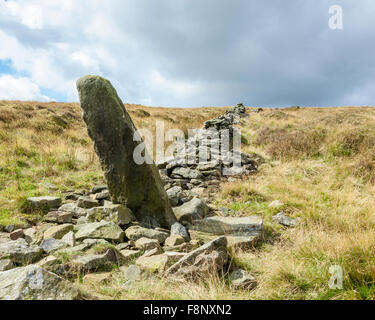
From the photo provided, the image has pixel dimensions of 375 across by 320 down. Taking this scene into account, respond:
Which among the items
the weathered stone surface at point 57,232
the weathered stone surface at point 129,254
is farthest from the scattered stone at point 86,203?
the weathered stone surface at point 129,254

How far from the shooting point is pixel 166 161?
316 inches

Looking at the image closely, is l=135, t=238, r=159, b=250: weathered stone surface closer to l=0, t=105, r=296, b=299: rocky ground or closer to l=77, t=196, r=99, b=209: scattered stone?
l=0, t=105, r=296, b=299: rocky ground

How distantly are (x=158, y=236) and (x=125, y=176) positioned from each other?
127cm

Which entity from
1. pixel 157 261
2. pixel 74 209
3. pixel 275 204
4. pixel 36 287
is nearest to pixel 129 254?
pixel 157 261

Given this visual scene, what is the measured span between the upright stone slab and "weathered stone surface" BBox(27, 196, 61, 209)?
4.12 feet

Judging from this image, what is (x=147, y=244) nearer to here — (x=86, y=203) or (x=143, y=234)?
(x=143, y=234)

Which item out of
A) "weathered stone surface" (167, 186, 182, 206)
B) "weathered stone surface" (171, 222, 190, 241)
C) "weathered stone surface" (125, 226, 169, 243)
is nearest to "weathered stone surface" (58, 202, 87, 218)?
"weathered stone surface" (125, 226, 169, 243)

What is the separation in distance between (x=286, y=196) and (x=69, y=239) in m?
4.52

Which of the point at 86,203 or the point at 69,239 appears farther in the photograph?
the point at 86,203

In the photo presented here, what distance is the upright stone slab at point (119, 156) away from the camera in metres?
4.21

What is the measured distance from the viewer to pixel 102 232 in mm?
3641

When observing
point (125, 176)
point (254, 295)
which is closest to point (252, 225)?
point (254, 295)

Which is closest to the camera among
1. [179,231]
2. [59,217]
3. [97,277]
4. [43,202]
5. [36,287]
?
[36,287]
